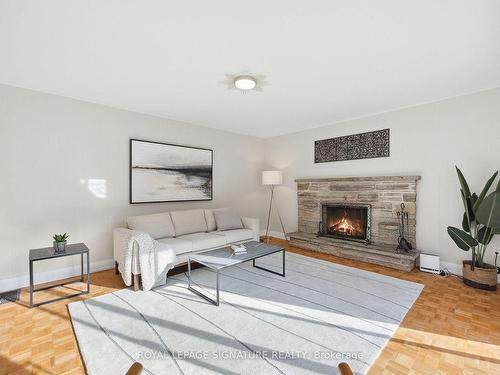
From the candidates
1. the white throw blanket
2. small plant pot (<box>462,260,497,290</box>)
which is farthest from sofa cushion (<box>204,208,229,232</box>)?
small plant pot (<box>462,260,497,290</box>)

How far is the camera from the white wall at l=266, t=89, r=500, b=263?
3174 millimetres

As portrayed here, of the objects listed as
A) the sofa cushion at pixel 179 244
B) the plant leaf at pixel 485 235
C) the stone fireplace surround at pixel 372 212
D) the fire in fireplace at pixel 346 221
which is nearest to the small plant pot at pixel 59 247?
the sofa cushion at pixel 179 244

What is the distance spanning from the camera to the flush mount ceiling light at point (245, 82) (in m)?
2.73

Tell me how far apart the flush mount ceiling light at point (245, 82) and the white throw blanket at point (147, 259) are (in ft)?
7.04

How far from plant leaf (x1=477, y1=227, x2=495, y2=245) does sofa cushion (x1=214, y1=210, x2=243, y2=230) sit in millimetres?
3360

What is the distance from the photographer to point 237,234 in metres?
4.10

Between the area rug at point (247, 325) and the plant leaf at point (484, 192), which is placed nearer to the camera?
the area rug at point (247, 325)

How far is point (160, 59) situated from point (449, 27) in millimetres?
2474

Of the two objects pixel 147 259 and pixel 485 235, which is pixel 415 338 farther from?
pixel 147 259

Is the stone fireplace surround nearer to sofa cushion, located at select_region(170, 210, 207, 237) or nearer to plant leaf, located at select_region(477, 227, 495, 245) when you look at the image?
plant leaf, located at select_region(477, 227, 495, 245)

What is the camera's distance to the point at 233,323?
7.21ft

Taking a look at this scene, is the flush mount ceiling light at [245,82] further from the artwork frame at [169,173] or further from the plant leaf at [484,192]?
the plant leaf at [484,192]

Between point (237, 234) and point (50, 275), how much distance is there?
2.59 metres

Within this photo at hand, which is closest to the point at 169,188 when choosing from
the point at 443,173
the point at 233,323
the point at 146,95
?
the point at 146,95
